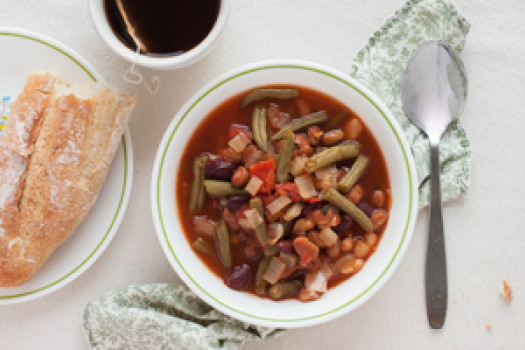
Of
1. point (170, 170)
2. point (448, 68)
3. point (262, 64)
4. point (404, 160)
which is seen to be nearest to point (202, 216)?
point (170, 170)

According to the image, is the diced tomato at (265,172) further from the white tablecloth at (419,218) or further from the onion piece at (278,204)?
the white tablecloth at (419,218)

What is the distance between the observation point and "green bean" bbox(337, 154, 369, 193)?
87.4 inches

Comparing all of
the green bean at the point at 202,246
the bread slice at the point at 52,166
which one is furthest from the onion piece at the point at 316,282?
the bread slice at the point at 52,166

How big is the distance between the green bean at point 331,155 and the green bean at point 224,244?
456mm

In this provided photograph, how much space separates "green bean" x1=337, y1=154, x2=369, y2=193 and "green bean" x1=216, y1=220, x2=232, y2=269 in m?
0.54

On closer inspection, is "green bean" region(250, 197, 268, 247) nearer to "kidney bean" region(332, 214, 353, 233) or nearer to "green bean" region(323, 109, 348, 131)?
"kidney bean" region(332, 214, 353, 233)

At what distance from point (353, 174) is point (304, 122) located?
0.32 m

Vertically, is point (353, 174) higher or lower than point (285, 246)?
higher

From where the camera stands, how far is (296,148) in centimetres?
225

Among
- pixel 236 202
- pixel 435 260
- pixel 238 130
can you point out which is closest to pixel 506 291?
pixel 435 260

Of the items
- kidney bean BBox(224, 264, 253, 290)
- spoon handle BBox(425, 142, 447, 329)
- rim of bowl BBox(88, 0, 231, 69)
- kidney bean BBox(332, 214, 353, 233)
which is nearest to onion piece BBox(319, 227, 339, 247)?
kidney bean BBox(332, 214, 353, 233)

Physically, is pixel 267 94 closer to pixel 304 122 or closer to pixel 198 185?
pixel 304 122

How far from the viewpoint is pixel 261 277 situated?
90.6 inches

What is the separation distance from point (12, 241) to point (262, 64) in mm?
1338
